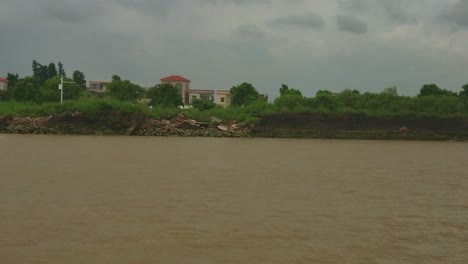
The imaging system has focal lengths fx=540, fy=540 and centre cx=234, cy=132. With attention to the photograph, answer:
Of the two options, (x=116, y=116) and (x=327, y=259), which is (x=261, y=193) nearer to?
(x=327, y=259)

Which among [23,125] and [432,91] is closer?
[23,125]

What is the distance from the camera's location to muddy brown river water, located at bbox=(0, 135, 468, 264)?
713 cm

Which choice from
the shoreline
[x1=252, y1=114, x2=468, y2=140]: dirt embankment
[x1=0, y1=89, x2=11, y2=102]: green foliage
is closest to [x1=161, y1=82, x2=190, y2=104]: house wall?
[x1=0, y1=89, x2=11, y2=102]: green foliage

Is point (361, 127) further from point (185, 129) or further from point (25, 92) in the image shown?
point (25, 92)

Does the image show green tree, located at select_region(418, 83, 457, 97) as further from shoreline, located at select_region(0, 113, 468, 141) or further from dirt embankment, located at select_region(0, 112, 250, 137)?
dirt embankment, located at select_region(0, 112, 250, 137)

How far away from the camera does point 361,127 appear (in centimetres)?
4291

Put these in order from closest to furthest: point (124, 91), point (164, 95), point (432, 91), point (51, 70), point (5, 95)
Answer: point (432, 91)
point (124, 91)
point (164, 95)
point (5, 95)
point (51, 70)

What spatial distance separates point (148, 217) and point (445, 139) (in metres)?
37.1

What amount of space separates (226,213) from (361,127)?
34933mm

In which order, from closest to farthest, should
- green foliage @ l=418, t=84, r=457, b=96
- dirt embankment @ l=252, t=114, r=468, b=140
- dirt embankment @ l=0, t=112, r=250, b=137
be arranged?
dirt embankment @ l=0, t=112, r=250, b=137, dirt embankment @ l=252, t=114, r=468, b=140, green foliage @ l=418, t=84, r=457, b=96

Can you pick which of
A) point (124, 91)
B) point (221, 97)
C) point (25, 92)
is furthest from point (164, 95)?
point (221, 97)

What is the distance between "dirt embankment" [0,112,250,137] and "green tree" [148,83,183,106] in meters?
20.6

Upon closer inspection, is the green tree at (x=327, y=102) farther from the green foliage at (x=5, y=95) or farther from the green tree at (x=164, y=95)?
the green foliage at (x=5, y=95)

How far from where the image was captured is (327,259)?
693cm
